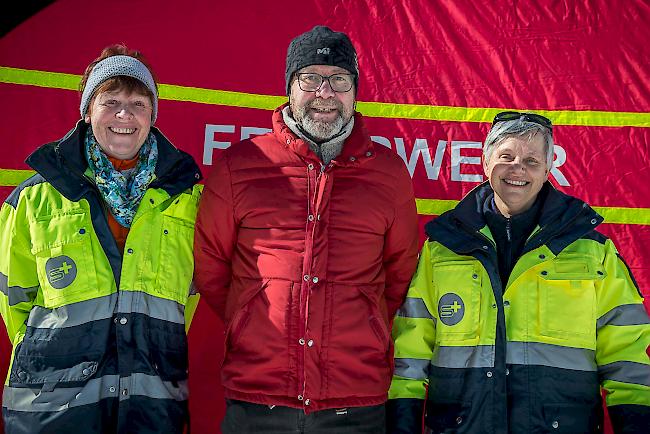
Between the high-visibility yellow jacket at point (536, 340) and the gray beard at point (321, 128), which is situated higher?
the gray beard at point (321, 128)

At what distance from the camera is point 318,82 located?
2838mm

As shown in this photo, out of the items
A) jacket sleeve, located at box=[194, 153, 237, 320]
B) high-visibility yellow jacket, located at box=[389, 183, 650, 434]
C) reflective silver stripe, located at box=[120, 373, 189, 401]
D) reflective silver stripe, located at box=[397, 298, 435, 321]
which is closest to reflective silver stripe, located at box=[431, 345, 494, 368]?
high-visibility yellow jacket, located at box=[389, 183, 650, 434]

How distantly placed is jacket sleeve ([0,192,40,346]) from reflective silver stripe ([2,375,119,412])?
0.19 m

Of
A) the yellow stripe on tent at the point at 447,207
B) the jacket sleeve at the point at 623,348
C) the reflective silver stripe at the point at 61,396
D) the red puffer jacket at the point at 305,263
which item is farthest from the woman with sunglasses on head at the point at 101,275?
the jacket sleeve at the point at 623,348

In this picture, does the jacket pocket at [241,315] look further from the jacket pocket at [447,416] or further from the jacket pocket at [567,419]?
the jacket pocket at [567,419]

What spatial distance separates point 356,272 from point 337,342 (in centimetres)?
24

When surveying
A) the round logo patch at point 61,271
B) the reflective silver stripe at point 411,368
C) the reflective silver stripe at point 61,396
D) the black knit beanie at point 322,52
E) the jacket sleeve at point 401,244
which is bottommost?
the reflective silver stripe at point 61,396

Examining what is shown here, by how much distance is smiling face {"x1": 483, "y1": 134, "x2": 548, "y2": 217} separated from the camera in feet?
9.10

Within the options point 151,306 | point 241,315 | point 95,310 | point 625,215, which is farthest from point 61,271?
point 625,215

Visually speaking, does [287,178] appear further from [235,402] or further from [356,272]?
[235,402]

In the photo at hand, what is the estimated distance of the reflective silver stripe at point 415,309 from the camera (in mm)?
2811

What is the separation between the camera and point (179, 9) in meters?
3.98

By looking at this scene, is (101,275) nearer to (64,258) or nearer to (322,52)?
(64,258)

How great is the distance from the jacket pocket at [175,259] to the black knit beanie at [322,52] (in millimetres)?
635
